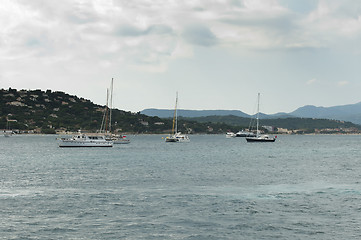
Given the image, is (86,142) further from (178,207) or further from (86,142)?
(178,207)

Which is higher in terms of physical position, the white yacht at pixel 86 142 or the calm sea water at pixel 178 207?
the white yacht at pixel 86 142

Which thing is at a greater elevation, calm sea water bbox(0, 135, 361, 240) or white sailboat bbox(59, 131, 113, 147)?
white sailboat bbox(59, 131, 113, 147)

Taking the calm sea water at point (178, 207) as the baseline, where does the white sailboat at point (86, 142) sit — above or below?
above

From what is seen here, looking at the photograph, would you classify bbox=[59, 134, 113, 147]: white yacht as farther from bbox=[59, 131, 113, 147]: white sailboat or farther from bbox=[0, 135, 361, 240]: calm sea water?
bbox=[0, 135, 361, 240]: calm sea water

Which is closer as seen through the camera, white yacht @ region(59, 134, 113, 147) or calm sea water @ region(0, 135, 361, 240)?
calm sea water @ region(0, 135, 361, 240)

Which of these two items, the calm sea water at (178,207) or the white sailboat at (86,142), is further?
the white sailboat at (86,142)

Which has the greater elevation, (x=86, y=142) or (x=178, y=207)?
(x=86, y=142)

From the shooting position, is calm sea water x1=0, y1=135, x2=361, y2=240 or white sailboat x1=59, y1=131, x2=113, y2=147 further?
white sailboat x1=59, y1=131, x2=113, y2=147

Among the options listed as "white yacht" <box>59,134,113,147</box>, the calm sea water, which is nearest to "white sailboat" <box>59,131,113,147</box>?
"white yacht" <box>59,134,113,147</box>

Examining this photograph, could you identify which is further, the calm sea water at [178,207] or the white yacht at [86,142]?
the white yacht at [86,142]

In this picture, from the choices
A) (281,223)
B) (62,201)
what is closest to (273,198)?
(281,223)

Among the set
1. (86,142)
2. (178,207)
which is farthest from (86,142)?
(178,207)

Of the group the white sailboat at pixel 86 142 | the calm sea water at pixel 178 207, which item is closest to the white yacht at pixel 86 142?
the white sailboat at pixel 86 142

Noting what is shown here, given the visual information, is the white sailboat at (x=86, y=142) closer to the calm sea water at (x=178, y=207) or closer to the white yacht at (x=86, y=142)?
the white yacht at (x=86, y=142)
